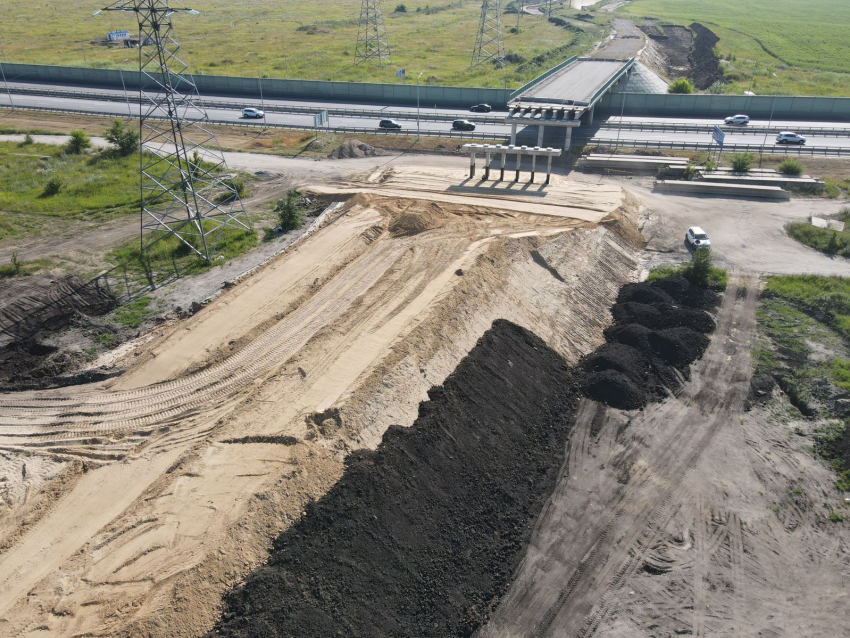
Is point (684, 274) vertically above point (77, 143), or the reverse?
point (77, 143)

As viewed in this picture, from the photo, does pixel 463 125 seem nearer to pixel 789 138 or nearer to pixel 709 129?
pixel 709 129

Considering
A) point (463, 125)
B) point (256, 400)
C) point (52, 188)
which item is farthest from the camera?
point (463, 125)

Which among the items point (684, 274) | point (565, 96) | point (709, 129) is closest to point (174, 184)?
point (684, 274)

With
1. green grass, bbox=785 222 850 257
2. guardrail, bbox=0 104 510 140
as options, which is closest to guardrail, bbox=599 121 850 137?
guardrail, bbox=0 104 510 140

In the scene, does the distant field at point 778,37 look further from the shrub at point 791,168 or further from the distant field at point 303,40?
the shrub at point 791,168

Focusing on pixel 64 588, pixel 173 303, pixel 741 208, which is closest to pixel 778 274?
pixel 741 208

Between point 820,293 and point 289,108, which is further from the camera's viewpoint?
point 289,108
